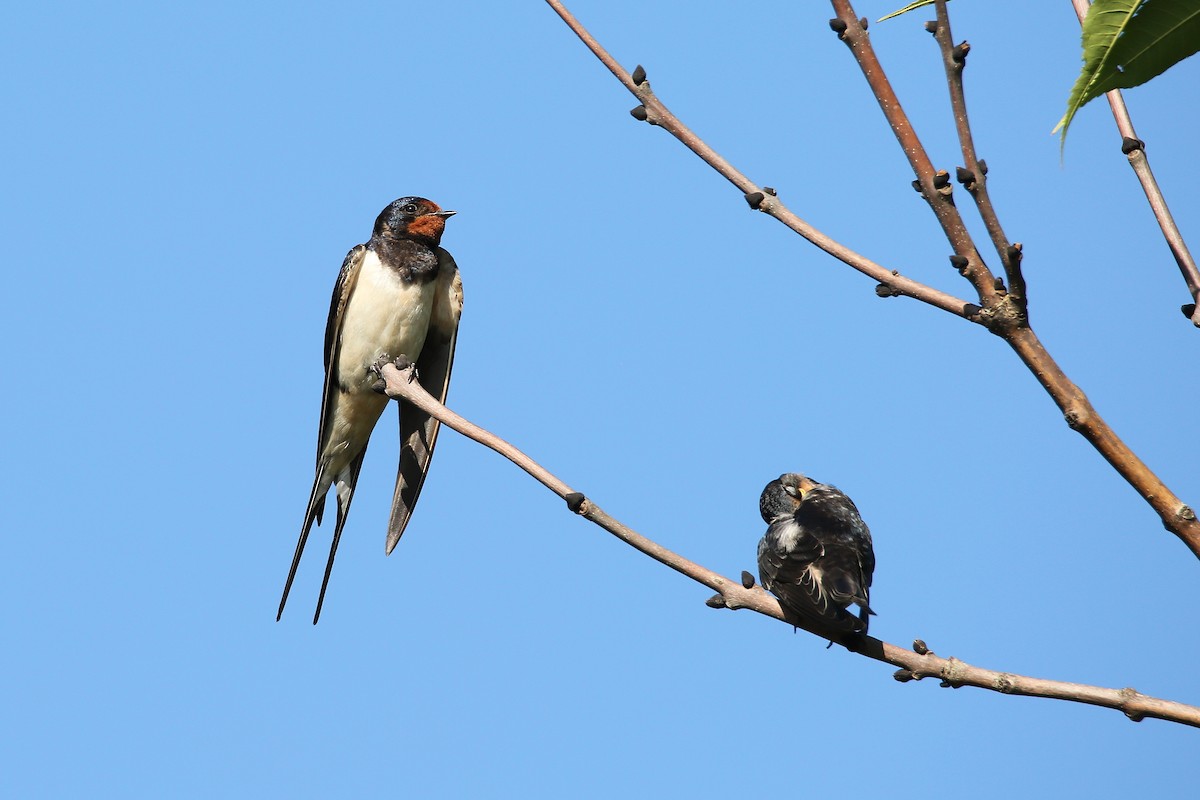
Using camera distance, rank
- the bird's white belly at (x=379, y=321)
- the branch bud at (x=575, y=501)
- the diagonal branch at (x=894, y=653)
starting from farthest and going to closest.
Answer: the bird's white belly at (x=379, y=321) < the branch bud at (x=575, y=501) < the diagonal branch at (x=894, y=653)

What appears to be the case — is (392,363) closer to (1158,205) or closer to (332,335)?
(332,335)

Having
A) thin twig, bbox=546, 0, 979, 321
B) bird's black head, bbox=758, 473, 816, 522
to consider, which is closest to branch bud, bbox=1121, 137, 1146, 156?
thin twig, bbox=546, 0, 979, 321

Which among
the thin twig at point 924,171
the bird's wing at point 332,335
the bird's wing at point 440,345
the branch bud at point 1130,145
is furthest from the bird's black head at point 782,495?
the thin twig at point 924,171

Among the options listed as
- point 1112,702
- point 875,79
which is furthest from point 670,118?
point 1112,702

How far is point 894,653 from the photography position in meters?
2.61

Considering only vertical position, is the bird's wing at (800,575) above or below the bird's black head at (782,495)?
below

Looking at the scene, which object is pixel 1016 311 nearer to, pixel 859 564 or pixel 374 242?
pixel 859 564

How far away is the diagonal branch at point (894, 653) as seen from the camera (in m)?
2.01

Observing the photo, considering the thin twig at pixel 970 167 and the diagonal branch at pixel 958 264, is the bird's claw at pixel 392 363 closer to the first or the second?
the diagonal branch at pixel 958 264

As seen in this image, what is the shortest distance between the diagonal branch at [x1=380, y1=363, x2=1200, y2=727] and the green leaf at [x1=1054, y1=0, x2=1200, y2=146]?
99cm

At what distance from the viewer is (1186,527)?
173 centimetres

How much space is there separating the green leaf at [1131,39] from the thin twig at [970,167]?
1.07ft

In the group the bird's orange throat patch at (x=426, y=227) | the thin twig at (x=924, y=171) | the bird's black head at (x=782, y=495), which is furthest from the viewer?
the bird's orange throat patch at (x=426, y=227)

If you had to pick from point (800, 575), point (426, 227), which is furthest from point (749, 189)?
point (426, 227)
